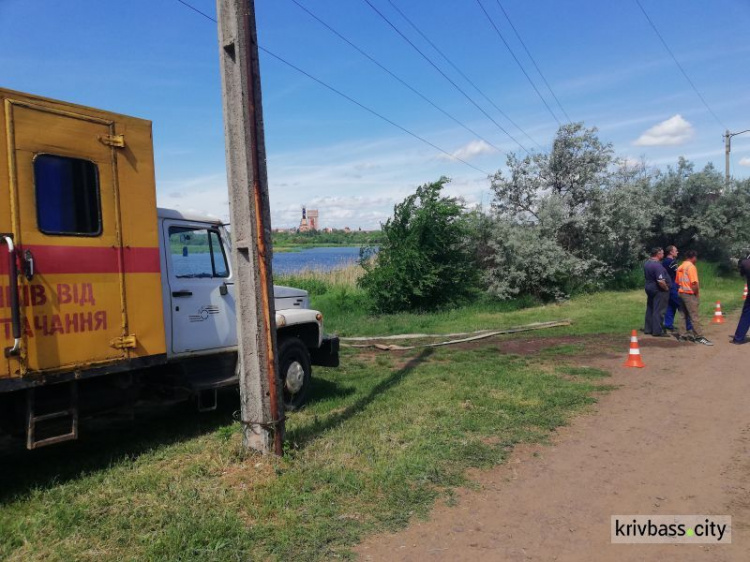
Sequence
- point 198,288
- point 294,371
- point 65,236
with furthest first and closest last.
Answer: point 294,371 → point 198,288 → point 65,236

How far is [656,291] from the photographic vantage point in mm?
11758

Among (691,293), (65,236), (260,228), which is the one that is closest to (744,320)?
(691,293)

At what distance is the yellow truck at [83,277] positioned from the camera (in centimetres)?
437

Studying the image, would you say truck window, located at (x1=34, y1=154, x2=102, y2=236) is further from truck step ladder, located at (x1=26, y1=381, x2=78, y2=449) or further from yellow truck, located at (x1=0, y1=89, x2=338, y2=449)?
truck step ladder, located at (x1=26, y1=381, x2=78, y2=449)

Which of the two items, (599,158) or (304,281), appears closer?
(599,158)

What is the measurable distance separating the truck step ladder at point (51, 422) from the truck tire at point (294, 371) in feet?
8.06

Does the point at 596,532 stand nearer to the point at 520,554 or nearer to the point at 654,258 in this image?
the point at 520,554

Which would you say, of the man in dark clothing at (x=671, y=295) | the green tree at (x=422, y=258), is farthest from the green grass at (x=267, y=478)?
the green tree at (x=422, y=258)

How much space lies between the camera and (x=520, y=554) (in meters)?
3.60

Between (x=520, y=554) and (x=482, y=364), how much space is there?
234 inches

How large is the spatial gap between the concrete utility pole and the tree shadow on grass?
1.80 feet

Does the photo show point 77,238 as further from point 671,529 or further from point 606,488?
point 671,529

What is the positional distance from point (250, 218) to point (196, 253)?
171cm

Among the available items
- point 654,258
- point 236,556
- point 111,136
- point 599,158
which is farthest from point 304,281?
point 236,556
